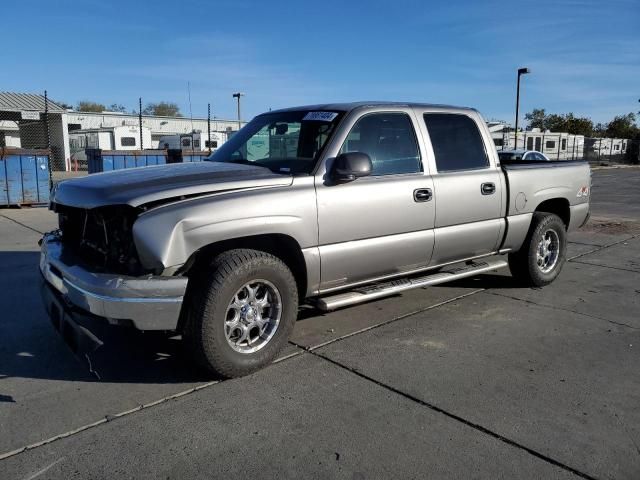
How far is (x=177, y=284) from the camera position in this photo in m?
3.34

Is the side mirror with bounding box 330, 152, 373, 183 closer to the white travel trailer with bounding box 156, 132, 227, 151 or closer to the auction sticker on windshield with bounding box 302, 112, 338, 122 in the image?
the auction sticker on windshield with bounding box 302, 112, 338, 122

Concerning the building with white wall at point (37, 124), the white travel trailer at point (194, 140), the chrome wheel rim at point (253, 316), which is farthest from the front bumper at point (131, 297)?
the white travel trailer at point (194, 140)

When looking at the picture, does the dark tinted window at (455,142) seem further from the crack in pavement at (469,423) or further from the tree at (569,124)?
the tree at (569,124)

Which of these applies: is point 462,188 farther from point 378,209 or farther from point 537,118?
point 537,118

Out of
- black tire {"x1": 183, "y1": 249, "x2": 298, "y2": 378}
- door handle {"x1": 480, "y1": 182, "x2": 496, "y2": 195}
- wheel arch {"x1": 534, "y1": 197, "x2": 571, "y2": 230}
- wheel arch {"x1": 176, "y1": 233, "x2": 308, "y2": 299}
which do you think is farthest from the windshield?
wheel arch {"x1": 534, "y1": 197, "x2": 571, "y2": 230}

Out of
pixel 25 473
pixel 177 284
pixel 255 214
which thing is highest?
pixel 255 214

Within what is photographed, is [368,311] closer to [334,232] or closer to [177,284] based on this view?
[334,232]

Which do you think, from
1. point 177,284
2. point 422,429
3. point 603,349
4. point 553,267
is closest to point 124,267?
point 177,284

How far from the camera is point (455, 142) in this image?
515 centimetres

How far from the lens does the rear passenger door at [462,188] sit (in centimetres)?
483

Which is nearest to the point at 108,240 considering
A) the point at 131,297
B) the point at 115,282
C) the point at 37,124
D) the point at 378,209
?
the point at 115,282

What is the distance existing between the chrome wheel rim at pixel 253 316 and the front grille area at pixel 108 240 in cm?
68

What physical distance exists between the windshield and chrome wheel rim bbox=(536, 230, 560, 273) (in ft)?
9.91

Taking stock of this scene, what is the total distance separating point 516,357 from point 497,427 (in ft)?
3.74
